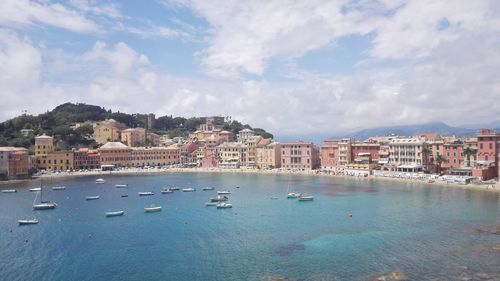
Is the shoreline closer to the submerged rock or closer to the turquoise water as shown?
the turquoise water

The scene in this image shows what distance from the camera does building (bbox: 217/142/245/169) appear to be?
108 meters

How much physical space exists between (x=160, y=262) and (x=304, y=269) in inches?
394

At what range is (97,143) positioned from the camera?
406 ft

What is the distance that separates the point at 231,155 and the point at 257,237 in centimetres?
7298

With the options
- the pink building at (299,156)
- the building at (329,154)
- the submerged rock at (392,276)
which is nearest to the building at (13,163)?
the pink building at (299,156)

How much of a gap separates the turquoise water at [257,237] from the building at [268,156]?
133ft

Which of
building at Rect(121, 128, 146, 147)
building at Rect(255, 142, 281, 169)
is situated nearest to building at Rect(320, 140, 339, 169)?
building at Rect(255, 142, 281, 169)

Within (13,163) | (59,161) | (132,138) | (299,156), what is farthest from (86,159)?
(299,156)

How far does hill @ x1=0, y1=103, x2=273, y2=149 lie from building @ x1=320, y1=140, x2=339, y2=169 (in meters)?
44.4

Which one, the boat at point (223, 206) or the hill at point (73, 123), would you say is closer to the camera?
the boat at point (223, 206)

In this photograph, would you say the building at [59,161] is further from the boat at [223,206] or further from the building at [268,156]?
the boat at [223,206]

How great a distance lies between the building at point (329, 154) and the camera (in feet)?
314

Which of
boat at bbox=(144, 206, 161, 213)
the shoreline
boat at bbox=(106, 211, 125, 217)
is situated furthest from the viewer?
the shoreline

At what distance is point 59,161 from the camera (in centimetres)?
10106
